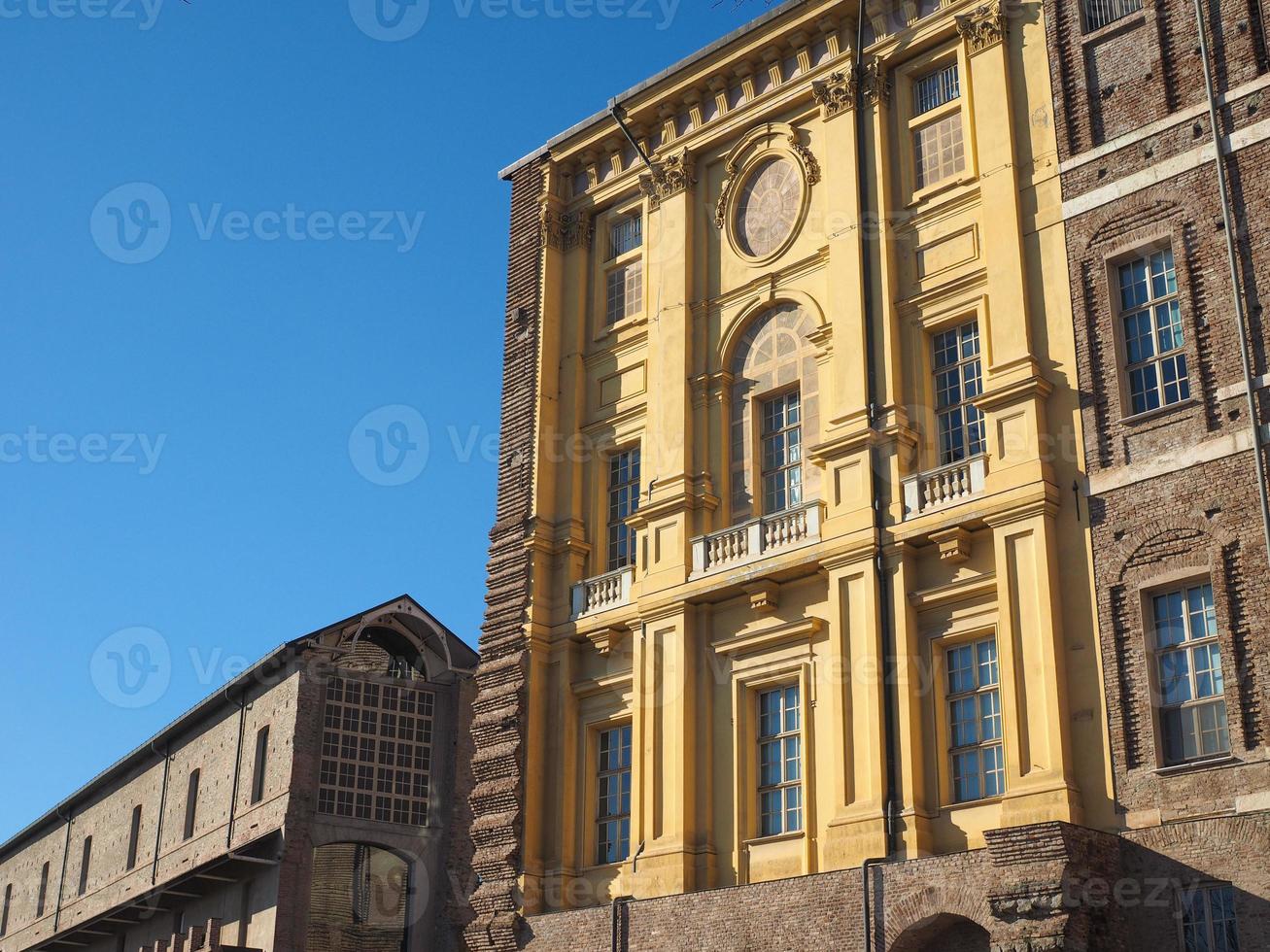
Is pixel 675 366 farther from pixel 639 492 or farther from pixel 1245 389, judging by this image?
pixel 1245 389

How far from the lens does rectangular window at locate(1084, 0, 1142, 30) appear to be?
82.4 feet

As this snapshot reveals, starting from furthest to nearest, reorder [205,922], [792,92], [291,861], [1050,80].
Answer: [205,922], [291,861], [792,92], [1050,80]

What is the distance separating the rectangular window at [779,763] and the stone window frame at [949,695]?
258cm

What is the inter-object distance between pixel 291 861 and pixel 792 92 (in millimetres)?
19903

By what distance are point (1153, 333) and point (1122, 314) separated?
26.3 inches

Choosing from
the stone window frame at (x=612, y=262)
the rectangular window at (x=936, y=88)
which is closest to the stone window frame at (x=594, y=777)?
the stone window frame at (x=612, y=262)

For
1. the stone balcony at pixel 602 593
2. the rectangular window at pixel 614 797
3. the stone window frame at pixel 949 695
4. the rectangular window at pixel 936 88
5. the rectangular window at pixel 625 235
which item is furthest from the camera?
the rectangular window at pixel 625 235

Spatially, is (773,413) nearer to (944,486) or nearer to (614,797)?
(944,486)

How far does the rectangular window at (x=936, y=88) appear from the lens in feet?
90.2

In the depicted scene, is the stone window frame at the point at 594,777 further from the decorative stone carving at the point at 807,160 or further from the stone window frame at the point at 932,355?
the decorative stone carving at the point at 807,160

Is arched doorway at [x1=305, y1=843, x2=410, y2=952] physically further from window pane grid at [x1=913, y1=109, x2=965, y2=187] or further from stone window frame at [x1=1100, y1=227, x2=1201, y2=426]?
stone window frame at [x1=1100, y1=227, x2=1201, y2=426]

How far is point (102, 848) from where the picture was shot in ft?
161

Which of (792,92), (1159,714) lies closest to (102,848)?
(792,92)

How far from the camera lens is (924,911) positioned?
2162 cm
